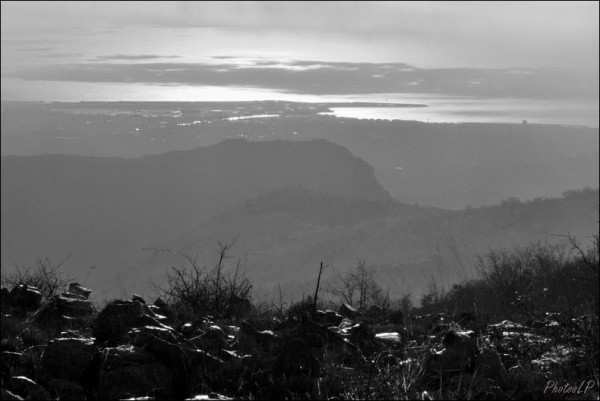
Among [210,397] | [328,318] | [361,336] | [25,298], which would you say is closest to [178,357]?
[210,397]

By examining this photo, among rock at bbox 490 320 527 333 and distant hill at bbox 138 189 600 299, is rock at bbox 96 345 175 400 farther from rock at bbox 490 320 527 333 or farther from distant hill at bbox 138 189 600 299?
distant hill at bbox 138 189 600 299

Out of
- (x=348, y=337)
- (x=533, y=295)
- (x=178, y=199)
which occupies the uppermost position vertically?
(x=348, y=337)

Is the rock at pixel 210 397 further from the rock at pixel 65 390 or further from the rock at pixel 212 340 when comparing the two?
the rock at pixel 212 340

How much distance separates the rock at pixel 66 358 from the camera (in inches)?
188

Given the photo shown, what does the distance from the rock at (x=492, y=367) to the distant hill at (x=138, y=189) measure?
9723 cm

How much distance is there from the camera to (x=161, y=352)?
15.9 ft

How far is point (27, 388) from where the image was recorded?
14.7 ft

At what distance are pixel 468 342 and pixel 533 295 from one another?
4258 millimetres

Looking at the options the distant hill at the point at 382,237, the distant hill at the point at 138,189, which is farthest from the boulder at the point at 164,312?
the distant hill at the point at 138,189

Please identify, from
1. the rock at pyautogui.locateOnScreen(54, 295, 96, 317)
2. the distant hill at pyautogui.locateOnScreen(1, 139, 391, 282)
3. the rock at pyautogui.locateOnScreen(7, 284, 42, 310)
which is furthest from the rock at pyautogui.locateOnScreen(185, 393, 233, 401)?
the distant hill at pyautogui.locateOnScreen(1, 139, 391, 282)

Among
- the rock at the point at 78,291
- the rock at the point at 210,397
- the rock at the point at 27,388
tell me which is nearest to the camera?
the rock at the point at 210,397

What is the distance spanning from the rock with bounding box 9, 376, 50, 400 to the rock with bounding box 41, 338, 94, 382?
0.23 metres

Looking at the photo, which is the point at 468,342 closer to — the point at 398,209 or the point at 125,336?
the point at 125,336


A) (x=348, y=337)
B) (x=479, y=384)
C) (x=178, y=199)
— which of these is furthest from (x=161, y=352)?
(x=178, y=199)
